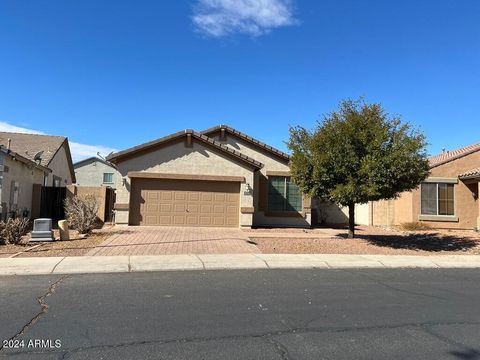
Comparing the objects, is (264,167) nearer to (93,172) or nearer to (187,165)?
(187,165)

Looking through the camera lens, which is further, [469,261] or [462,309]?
[469,261]

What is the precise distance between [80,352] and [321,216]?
22.0 meters

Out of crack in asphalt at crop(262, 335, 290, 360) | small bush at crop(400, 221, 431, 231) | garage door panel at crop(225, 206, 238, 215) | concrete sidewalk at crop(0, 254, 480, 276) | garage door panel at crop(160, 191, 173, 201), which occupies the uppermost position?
garage door panel at crop(160, 191, 173, 201)

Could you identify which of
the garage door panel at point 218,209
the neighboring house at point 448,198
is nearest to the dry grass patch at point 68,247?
the garage door panel at point 218,209

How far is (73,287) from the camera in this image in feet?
27.6

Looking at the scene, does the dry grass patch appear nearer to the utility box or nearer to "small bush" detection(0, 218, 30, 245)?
the utility box

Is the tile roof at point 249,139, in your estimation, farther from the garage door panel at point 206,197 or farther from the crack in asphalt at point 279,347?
the crack in asphalt at point 279,347

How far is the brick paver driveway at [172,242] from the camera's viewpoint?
516 inches

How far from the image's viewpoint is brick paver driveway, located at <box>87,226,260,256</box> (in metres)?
13.1

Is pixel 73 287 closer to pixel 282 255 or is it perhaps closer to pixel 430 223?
pixel 282 255

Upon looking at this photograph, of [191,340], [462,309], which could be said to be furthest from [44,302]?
[462,309]

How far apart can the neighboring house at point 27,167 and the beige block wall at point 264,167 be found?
31.3ft

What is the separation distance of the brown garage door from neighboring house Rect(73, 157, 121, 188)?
32.9m

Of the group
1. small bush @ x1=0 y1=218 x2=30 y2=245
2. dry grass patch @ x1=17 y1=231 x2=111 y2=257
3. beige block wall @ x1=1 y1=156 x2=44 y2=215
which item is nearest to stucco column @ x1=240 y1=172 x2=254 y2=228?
dry grass patch @ x1=17 y1=231 x2=111 y2=257
